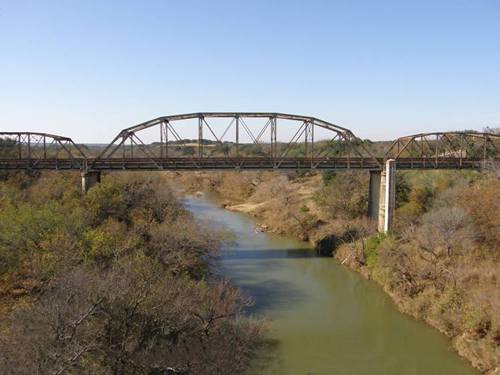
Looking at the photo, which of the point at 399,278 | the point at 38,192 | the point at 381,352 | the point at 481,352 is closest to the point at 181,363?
the point at 381,352

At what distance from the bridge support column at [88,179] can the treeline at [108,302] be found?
749cm

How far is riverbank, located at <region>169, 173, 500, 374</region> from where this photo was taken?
19516 millimetres

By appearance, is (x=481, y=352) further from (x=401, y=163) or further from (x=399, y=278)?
(x=401, y=163)

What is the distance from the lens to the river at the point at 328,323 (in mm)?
18688

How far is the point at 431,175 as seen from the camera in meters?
42.6

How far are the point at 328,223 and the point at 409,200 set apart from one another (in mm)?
7417

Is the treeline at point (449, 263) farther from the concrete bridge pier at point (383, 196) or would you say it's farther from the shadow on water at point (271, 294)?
the shadow on water at point (271, 294)

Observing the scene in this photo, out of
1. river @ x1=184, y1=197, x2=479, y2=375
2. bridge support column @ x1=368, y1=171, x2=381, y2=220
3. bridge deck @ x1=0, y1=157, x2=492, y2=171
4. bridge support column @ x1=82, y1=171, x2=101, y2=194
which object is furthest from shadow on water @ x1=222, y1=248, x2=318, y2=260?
bridge support column @ x1=82, y1=171, x2=101, y2=194

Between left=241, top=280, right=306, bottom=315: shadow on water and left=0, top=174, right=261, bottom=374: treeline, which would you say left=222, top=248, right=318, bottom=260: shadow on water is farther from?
left=0, top=174, right=261, bottom=374: treeline

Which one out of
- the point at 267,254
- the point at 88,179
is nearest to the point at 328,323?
the point at 267,254

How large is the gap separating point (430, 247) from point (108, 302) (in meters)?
19.8

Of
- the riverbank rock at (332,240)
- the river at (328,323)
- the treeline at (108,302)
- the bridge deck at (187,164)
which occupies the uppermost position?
the bridge deck at (187,164)

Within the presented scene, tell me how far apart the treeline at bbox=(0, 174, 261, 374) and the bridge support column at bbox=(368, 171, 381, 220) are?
52.4 feet

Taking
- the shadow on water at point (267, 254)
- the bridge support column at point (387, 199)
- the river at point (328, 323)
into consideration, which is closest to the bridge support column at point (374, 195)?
the bridge support column at point (387, 199)
